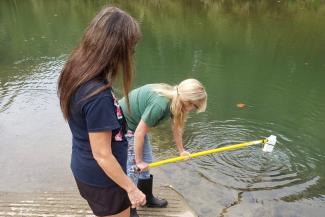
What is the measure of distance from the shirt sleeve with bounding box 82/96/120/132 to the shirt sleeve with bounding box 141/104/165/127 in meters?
1.04

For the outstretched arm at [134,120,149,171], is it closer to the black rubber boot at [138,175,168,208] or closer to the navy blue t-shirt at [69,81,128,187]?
the black rubber boot at [138,175,168,208]

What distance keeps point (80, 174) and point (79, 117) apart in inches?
15.1

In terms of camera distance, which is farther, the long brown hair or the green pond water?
the green pond water

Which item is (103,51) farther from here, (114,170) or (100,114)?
(114,170)

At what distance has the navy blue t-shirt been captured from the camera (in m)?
1.78

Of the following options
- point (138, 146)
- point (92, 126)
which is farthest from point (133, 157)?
point (92, 126)

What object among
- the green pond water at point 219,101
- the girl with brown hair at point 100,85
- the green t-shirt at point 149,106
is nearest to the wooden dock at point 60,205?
the green pond water at point 219,101

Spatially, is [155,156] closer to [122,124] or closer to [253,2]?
[122,124]

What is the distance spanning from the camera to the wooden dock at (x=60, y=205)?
3.55m

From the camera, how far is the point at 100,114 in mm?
1789

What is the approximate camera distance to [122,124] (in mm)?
2012

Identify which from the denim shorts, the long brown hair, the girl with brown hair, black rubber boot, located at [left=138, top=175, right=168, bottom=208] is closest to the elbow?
the girl with brown hair

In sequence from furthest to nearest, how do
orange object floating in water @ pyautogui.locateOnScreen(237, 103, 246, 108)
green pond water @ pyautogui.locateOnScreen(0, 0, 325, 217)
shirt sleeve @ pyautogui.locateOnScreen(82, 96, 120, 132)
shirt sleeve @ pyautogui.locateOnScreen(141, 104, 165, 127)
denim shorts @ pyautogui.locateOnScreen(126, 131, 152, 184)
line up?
orange object floating in water @ pyautogui.locateOnScreen(237, 103, 246, 108) → green pond water @ pyautogui.locateOnScreen(0, 0, 325, 217) → denim shorts @ pyautogui.locateOnScreen(126, 131, 152, 184) → shirt sleeve @ pyautogui.locateOnScreen(141, 104, 165, 127) → shirt sleeve @ pyautogui.locateOnScreen(82, 96, 120, 132)

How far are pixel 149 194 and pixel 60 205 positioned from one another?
85cm
